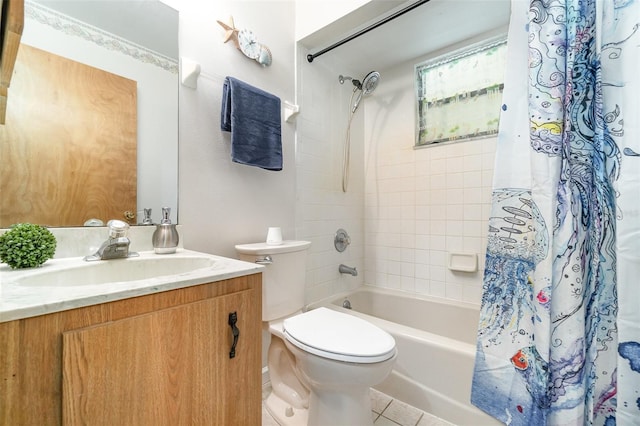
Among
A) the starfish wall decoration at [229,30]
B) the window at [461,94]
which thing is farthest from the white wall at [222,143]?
the window at [461,94]

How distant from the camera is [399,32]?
1710 millimetres

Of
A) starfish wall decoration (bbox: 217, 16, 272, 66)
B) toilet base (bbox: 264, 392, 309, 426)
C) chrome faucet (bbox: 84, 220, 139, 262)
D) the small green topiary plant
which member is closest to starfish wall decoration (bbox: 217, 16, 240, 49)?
starfish wall decoration (bbox: 217, 16, 272, 66)

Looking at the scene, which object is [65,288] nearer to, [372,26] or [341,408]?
[341,408]

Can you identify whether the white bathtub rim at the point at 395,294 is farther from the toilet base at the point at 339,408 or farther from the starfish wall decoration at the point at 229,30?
the starfish wall decoration at the point at 229,30

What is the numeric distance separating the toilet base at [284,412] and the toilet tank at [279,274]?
1.39 feet

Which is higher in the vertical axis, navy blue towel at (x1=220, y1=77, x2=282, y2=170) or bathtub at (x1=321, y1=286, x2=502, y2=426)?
navy blue towel at (x1=220, y1=77, x2=282, y2=170)

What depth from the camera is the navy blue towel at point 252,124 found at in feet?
4.31

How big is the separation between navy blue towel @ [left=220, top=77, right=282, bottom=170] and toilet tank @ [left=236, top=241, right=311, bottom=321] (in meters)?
0.44

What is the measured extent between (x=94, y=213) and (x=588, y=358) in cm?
171

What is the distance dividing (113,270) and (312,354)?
0.72 meters

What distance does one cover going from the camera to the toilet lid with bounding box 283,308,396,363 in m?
0.93

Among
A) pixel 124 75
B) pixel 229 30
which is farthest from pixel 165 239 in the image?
pixel 229 30

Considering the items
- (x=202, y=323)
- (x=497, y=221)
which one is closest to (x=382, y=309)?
(x=497, y=221)

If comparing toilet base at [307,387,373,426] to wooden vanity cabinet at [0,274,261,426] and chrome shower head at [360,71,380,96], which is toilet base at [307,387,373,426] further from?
chrome shower head at [360,71,380,96]
